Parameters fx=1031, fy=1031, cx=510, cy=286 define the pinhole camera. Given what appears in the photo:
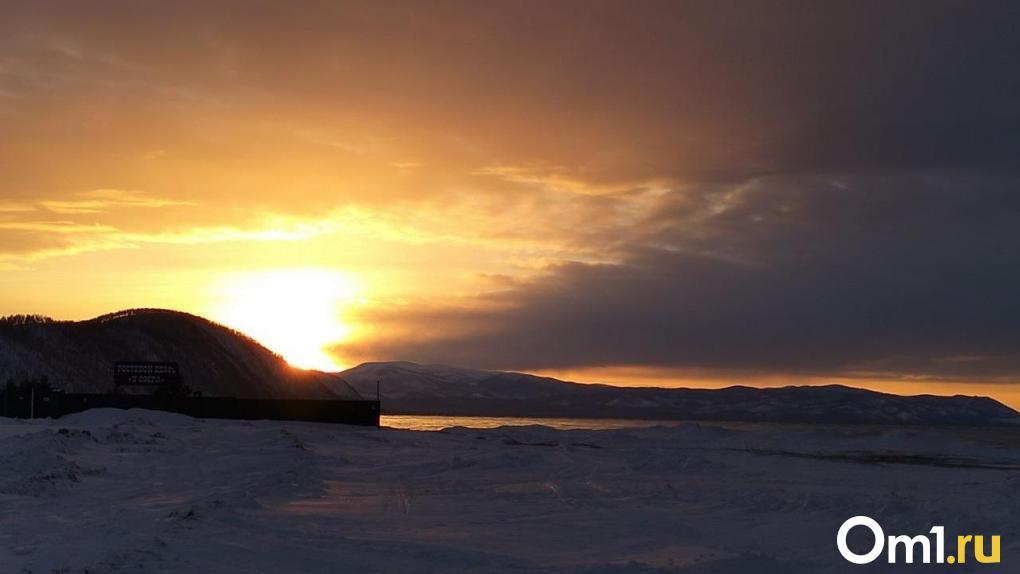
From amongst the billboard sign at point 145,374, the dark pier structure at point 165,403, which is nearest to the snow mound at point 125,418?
the dark pier structure at point 165,403

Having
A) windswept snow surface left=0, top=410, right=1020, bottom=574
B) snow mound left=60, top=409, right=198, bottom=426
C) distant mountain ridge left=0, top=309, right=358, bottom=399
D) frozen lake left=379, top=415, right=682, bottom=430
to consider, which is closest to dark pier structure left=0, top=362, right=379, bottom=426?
frozen lake left=379, top=415, right=682, bottom=430

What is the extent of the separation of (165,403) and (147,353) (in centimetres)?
3652

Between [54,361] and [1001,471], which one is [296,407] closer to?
[54,361]

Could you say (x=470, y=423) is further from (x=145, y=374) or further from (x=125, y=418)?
(x=125, y=418)

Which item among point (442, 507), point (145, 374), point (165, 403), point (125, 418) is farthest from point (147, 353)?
point (442, 507)

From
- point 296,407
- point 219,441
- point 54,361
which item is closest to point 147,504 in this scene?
point 219,441

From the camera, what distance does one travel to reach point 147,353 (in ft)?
355

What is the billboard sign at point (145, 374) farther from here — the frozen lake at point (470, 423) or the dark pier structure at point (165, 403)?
the frozen lake at point (470, 423)

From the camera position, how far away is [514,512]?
23.6m

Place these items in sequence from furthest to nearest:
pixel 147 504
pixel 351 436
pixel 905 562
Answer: pixel 351 436 < pixel 147 504 < pixel 905 562

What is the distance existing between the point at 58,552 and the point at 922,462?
4334 centimetres

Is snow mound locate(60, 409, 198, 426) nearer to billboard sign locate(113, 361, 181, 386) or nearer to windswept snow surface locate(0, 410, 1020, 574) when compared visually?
windswept snow surface locate(0, 410, 1020, 574)

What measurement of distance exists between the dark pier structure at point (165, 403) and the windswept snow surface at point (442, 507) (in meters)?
24.6

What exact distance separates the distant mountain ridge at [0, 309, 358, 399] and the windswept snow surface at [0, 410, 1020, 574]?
4924 centimetres
